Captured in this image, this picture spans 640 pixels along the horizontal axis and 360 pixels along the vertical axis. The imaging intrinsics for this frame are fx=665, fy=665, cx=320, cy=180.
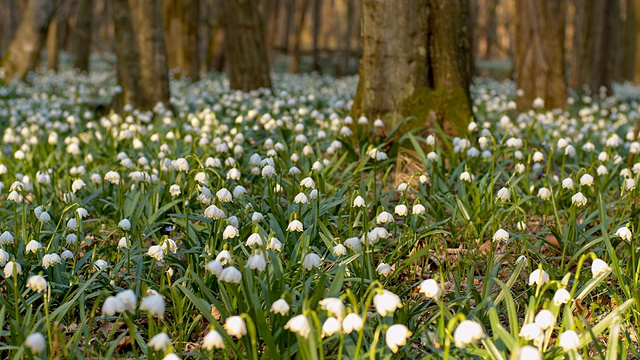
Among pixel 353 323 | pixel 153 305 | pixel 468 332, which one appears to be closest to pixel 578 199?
pixel 468 332

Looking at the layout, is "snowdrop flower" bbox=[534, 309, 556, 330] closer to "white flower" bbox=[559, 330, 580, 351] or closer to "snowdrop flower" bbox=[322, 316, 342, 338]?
"white flower" bbox=[559, 330, 580, 351]

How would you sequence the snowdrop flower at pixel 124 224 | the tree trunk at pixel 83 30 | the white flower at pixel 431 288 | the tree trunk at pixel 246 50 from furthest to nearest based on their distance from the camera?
the tree trunk at pixel 83 30
the tree trunk at pixel 246 50
the snowdrop flower at pixel 124 224
the white flower at pixel 431 288

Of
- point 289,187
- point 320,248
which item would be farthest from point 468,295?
point 289,187

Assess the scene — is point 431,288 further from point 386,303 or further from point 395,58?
point 395,58

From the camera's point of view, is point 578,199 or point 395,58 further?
point 395,58

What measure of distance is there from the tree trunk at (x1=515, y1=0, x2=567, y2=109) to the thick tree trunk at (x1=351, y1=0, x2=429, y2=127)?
4033mm

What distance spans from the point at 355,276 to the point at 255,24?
7.71 metres

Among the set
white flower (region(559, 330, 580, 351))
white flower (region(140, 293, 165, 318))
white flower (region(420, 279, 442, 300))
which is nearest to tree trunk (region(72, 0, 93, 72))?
white flower (region(140, 293, 165, 318))

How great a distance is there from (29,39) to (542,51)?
875 cm

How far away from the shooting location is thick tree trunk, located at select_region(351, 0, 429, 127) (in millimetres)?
5230

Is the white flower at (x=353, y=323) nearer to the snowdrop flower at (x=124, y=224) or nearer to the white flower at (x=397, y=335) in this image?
the white flower at (x=397, y=335)

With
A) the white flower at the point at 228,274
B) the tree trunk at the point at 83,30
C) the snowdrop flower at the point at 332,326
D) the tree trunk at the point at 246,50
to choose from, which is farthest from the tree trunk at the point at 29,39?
the snowdrop flower at the point at 332,326

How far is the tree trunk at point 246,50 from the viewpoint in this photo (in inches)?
393

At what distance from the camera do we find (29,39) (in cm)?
1191
